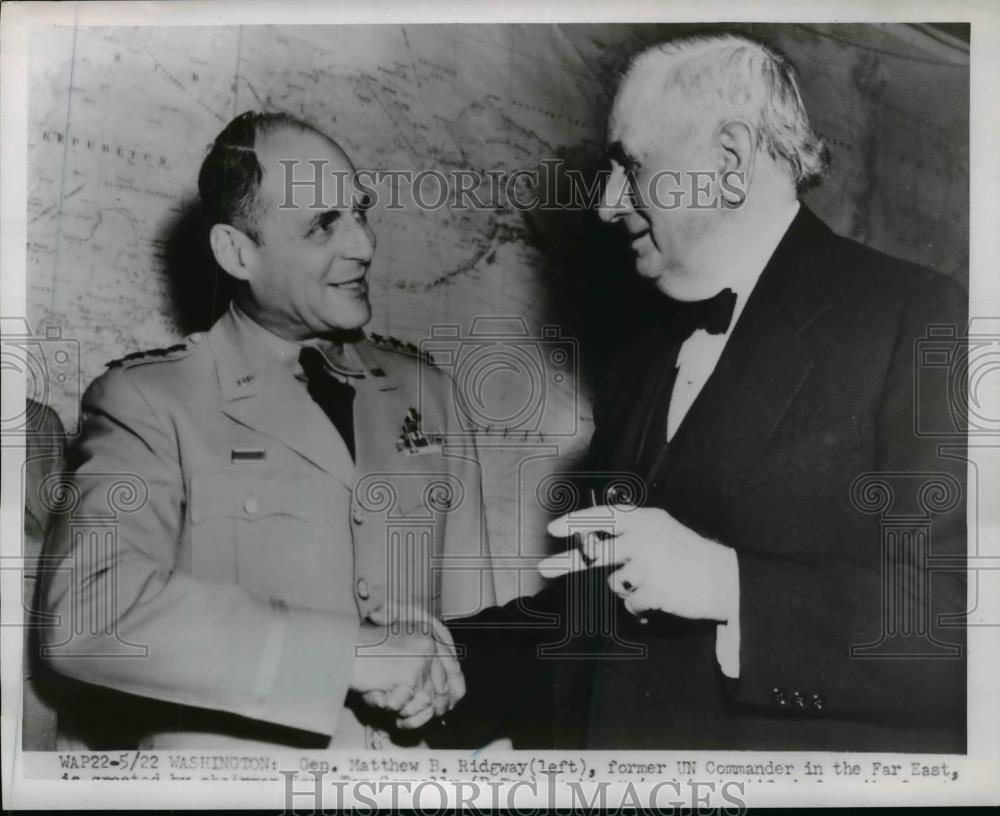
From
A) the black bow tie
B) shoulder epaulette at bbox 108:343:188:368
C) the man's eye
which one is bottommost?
shoulder epaulette at bbox 108:343:188:368

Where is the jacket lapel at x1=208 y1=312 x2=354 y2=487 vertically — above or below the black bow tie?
below

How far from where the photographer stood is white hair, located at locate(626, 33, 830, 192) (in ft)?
9.21

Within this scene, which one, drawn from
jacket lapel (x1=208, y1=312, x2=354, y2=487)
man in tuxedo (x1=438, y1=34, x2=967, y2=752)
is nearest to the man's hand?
man in tuxedo (x1=438, y1=34, x2=967, y2=752)

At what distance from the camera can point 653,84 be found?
2.82 meters

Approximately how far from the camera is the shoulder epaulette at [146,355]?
281 centimetres

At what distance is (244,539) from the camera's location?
2.75 metres

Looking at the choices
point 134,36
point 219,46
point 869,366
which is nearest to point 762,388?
point 869,366

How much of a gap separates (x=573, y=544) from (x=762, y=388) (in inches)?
26.5

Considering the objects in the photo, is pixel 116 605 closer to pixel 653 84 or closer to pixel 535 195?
pixel 535 195
